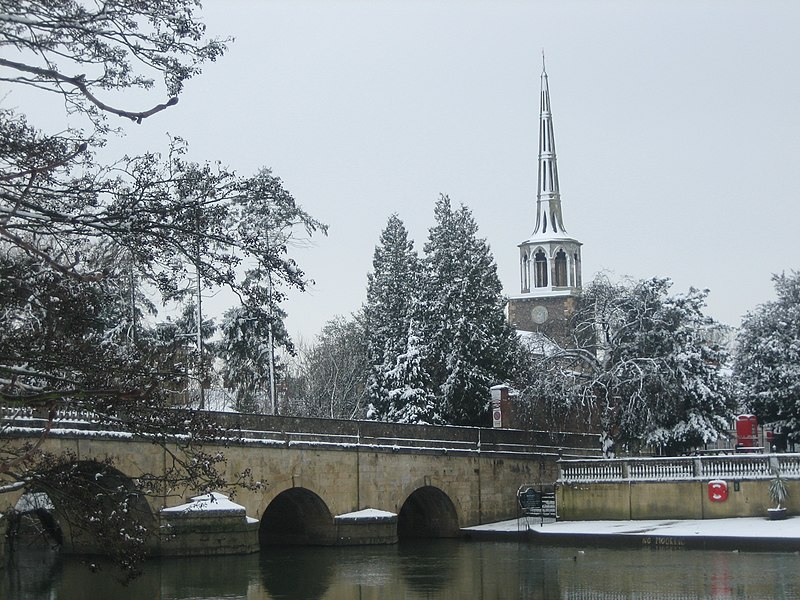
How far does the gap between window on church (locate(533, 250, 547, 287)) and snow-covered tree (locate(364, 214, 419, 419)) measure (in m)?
25.8

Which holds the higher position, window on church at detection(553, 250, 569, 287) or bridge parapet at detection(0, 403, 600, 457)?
window on church at detection(553, 250, 569, 287)

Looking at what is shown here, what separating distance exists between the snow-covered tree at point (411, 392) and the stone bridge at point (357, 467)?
5.58m

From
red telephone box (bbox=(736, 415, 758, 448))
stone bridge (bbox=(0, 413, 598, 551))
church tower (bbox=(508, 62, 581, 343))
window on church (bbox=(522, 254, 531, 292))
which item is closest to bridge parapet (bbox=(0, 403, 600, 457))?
stone bridge (bbox=(0, 413, 598, 551))

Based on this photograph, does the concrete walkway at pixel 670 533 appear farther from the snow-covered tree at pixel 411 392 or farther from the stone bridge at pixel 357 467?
the snow-covered tree at pixel 411 392

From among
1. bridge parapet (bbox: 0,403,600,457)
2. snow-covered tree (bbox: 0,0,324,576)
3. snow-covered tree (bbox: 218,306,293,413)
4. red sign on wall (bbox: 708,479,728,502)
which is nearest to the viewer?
snow-covered tree (bbox: 0,0,324,576)

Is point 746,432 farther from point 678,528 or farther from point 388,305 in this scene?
point 388,305

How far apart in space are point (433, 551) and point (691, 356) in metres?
12.1

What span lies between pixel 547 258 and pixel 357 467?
48.4 m

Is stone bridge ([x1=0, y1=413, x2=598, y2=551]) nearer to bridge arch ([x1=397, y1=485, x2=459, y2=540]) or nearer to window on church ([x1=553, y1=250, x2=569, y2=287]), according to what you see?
bridge arch ([x1=397, y1=485, x2=459, y2=540])

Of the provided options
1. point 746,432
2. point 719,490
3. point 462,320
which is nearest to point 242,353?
point 462,320

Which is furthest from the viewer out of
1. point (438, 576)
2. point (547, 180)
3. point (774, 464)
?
point (547, 180)

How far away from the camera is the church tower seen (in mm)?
79188

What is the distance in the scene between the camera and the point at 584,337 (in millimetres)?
42219

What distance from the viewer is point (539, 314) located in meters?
82.6
